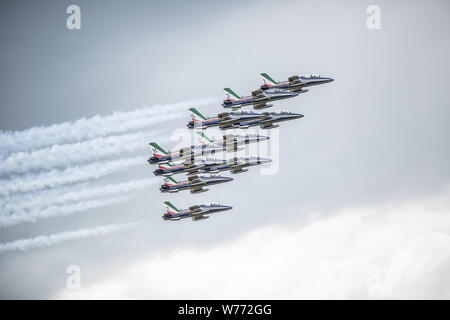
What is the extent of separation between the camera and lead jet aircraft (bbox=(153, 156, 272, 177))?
542 feet

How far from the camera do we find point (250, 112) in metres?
165

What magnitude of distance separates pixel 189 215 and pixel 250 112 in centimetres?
2018

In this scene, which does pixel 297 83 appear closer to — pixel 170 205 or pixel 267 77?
pixel 267 77

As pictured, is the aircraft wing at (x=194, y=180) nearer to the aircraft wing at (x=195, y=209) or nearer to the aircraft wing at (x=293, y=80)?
the aircraft wing at (x=195, y=209)

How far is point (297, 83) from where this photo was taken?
16525cm

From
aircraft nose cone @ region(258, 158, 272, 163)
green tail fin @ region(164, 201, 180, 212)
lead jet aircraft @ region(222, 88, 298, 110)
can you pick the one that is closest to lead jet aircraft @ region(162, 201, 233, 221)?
green tail fin @ region(164, 201, 180, 212)

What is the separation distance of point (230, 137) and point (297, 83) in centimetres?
1312

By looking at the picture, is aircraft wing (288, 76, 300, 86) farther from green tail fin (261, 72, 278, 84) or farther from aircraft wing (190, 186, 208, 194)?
aircraft wing (190, 186, 208, 194)

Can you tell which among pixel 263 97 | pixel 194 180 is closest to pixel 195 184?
pixel 194 180

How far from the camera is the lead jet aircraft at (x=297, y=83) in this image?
165250 mm
